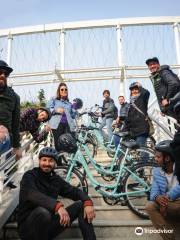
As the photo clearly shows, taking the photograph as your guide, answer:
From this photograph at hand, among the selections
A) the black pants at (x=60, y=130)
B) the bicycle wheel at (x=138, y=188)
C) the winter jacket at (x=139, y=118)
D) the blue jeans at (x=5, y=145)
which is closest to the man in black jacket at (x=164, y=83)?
the winter jacket at (x=139, y=118)

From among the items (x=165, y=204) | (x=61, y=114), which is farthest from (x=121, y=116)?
(x=165, y=204)

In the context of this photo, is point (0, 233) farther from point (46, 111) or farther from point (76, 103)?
point (76, 103)

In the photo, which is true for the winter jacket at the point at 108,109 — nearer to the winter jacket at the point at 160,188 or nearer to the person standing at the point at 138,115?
the person standing at the point at 138,115

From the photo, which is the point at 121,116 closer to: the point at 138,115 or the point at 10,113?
the point at 138,115

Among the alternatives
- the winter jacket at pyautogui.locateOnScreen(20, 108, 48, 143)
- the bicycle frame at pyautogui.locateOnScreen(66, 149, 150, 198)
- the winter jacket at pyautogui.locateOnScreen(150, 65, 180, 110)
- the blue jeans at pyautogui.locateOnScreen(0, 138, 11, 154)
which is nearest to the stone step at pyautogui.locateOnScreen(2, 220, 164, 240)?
the bicycle frame at pyautogui.locateOnScreen(66, 149, 150, 198)

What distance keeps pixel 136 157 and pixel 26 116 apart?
5.69 feet

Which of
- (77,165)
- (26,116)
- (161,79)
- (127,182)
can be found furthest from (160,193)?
(26,116)

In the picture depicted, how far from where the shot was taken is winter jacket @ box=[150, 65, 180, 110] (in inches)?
165

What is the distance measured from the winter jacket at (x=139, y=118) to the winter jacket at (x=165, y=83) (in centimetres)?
68

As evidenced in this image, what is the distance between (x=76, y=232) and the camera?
341cm

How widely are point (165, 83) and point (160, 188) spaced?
1.59 m

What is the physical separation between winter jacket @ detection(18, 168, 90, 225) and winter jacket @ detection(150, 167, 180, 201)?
28.0 inches

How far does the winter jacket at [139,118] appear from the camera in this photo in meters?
5.04

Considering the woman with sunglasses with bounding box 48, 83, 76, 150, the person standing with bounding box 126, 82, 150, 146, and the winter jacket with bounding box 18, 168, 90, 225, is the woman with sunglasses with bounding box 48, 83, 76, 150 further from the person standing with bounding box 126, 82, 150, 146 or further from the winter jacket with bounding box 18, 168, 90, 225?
the winter jacket with bounding box 18, 168, 90, 225
